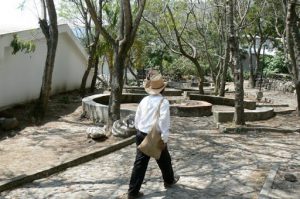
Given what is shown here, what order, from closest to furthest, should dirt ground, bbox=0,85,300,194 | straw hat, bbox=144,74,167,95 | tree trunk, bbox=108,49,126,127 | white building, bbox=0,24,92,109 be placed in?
straw hat, bbox=144,74,167,95
dirt ground, bbox=0,85,300,194
tree trunk, bbox=108,49,126,127
white building, bbox=0,24,92,109

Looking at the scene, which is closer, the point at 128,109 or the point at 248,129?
the point at 248,129

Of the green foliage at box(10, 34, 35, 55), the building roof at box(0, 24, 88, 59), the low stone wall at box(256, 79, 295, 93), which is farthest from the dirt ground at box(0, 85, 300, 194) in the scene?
the low stone wall at box(256, 79, 295, 93)

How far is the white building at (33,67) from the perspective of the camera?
12.8 meters

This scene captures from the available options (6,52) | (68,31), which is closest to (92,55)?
(68,31)

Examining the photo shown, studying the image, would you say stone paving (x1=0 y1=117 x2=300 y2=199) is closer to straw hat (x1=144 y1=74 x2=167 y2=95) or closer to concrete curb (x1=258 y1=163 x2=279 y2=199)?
concrete curb (x1=258 y1=163 x2=279 y2=199)

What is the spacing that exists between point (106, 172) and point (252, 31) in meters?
26.1

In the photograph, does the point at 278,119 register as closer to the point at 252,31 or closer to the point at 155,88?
the point at 155,88

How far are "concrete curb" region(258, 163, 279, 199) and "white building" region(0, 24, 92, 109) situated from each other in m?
8.09

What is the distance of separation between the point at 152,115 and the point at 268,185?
188 centimetres

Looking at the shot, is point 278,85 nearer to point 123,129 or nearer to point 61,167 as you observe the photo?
point 123,129

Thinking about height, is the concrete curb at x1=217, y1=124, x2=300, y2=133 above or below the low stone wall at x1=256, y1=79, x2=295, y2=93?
below

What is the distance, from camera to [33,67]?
1484 cm

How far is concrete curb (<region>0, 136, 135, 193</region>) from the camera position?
5990 mm

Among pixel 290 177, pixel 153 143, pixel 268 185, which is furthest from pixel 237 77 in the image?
pixel 153 143
